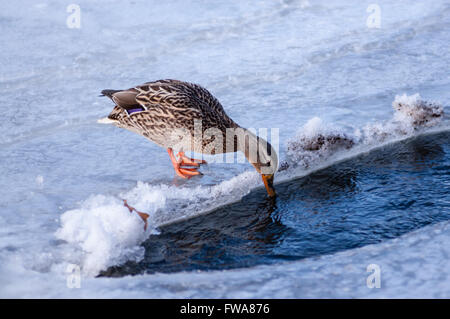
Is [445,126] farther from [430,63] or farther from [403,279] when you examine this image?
[403,279]

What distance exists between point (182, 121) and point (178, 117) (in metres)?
0.04

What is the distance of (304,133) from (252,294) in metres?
2.08

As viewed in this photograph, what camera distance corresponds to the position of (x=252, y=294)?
2779 mm

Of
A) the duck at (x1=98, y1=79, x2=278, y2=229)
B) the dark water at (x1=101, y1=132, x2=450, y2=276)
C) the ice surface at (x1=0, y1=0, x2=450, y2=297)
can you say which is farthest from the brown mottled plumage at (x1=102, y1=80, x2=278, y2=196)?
the dark water at (x1=101, y1=132, x2=450, y2=276)

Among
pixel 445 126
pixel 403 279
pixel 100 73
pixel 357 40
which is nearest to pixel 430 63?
pixel 357 40

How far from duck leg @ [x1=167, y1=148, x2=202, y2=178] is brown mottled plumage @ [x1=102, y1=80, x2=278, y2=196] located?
0.04ft

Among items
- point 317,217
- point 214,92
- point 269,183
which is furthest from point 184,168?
point 214,92

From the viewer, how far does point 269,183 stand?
3986 millimetres

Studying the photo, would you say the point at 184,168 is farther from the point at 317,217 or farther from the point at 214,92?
the point at 214,92

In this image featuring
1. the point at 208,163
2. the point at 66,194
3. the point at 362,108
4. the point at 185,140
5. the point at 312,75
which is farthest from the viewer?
the point at 312,75

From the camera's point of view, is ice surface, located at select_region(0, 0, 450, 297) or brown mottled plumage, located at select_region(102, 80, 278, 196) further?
brown mottled plumage, located at select_region(102, 80, 278, 196)

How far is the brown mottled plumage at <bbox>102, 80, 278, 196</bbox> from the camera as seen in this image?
4375 millimetres

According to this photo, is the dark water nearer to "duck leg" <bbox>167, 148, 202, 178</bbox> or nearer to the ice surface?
the ice surface

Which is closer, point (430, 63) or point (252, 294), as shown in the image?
point (252, 294)
